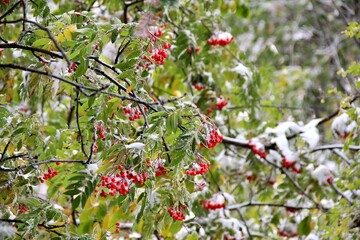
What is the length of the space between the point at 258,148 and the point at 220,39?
87 cm

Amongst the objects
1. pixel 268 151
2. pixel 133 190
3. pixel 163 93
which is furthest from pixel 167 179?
pixel 163 93

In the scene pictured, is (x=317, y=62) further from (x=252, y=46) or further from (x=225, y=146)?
(x=225, y=146)

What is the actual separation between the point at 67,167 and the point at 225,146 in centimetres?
183

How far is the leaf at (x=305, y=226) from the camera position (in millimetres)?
4676

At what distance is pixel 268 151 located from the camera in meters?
4.70

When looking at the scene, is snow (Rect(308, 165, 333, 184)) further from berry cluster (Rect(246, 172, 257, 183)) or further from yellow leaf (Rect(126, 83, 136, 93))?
yellow leaf (Rect(126, 83, 136, 93))

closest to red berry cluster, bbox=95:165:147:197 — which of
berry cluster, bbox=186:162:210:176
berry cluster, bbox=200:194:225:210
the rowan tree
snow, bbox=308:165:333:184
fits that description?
the rowan tree

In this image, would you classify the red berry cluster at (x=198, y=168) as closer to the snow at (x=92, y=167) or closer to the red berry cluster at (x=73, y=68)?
the snow at (x=92, y=167)

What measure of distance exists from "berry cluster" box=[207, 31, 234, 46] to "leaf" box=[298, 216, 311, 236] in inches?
60.5

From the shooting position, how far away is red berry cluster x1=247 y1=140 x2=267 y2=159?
177 inches

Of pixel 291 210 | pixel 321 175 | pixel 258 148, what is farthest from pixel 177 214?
pixel 291 210

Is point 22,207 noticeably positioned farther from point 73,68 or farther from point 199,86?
point 199,86

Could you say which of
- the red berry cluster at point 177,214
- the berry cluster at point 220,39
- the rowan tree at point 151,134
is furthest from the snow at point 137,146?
the berry cluster at point 220,39

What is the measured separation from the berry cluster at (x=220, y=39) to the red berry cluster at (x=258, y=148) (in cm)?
80
